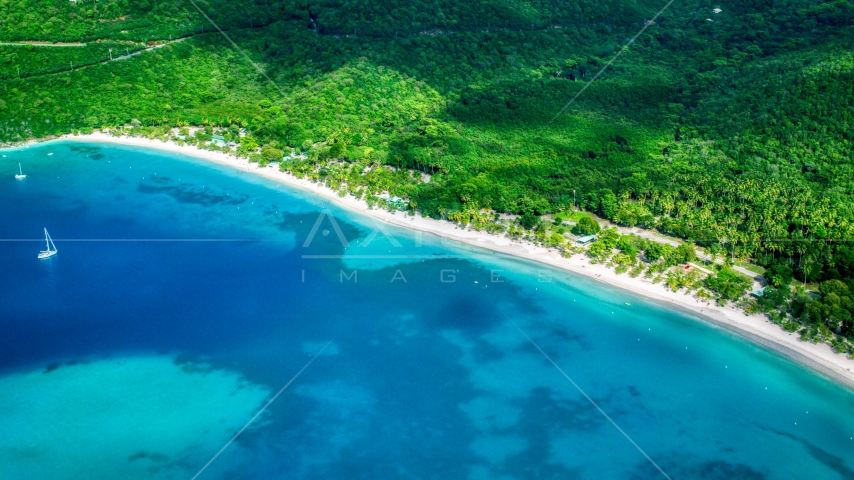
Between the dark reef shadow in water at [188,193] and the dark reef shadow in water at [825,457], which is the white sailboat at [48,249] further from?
the dark reef shadow in water at [825,457]

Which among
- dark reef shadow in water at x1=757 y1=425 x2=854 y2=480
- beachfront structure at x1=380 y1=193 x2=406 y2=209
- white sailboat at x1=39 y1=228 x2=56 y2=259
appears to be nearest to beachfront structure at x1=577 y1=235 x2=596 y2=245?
beachfront structure at x1=380 y1=193 x2=406 y2=209

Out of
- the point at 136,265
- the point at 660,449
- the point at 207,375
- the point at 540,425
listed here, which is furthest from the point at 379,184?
the point at 660,449

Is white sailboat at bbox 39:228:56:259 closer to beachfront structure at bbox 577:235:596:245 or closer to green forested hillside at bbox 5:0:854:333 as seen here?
green forested hillside at bbox 5:0:854:333

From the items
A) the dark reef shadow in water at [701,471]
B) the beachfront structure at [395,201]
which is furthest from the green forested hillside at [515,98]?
the dark reef shadow in water at [701,471]

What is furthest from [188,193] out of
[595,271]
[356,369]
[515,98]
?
[595,271]

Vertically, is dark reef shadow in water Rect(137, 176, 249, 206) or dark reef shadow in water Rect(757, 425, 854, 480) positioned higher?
dark reef shadow in water Rect(137, 176, 249, 206)

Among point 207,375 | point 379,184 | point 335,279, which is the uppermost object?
point 379,184

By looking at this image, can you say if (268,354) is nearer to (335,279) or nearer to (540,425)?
(335,279)
